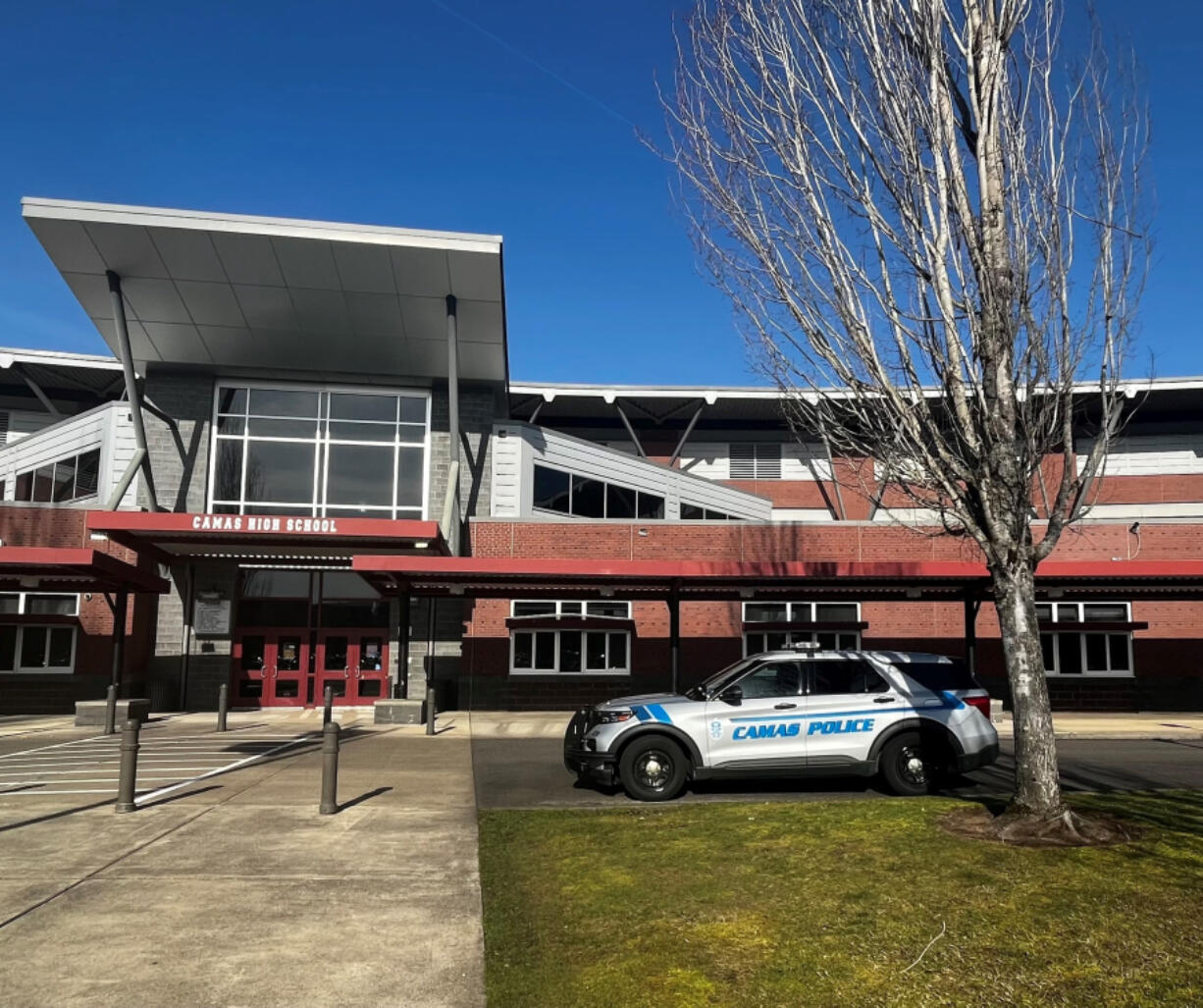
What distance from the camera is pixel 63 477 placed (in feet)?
86.0

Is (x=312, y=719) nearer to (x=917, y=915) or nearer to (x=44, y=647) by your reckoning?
(x=44, y=647)

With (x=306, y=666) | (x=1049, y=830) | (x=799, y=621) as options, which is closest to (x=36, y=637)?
(x=306, y=666)

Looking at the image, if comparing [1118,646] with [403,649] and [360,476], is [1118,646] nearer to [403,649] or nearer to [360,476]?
[403,649]

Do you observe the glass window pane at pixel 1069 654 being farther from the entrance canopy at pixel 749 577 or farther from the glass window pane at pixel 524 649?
the glass window pane at pixel 524 649

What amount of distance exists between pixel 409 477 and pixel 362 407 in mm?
2407

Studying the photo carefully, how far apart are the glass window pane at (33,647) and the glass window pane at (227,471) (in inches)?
211

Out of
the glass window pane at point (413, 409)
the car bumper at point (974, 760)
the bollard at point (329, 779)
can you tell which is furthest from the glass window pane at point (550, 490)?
the bollard at point (329, 779)

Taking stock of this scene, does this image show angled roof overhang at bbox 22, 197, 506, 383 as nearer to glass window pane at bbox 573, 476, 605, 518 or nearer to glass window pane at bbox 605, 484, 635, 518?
glass window pane at bbox 573, 476, 605, 518

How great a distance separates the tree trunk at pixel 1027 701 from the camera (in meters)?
8.04

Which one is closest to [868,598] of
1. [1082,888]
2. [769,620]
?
[769,620]

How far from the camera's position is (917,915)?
5.89 meters

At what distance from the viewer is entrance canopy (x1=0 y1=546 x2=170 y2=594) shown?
18844mm

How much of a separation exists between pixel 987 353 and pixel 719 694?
15.1 feet

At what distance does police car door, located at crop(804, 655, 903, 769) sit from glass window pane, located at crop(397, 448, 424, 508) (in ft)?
57.5
